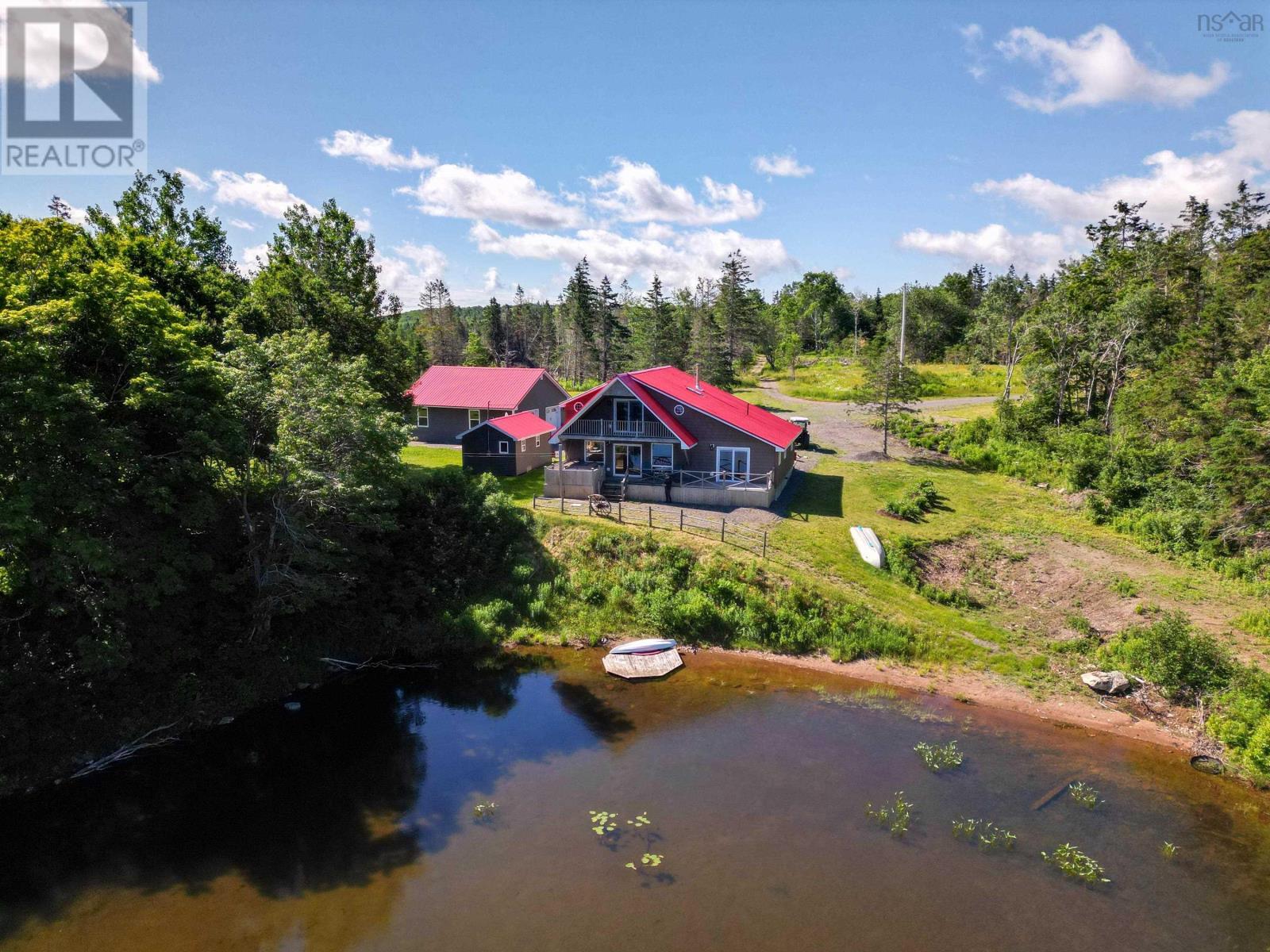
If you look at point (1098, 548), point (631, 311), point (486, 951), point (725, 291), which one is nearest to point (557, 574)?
point (486, 951)

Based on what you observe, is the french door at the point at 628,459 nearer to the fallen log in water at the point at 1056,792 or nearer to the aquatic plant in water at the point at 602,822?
the aquatic plant in water at the point at 602,822

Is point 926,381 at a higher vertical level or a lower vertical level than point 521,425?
higher

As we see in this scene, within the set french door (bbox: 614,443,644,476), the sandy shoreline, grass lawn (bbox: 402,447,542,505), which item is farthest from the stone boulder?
grass lawn (bbox: 402,447,542,505)

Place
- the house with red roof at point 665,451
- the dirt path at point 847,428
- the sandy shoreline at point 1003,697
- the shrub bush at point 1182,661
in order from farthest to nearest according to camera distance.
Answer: the dirt path at point 847,428 → the house with red roof at point 665,451 → the shrub bush at point 1182,661 → the sandy shoreline at point 1003,697

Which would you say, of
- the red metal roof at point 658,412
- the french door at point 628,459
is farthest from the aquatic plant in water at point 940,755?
the french door at point 628,459

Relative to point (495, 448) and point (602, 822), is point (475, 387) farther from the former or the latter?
point (602, 822)

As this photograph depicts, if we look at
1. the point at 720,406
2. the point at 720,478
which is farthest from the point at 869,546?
the point at 720,406

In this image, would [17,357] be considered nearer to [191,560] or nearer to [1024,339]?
[191,560]
